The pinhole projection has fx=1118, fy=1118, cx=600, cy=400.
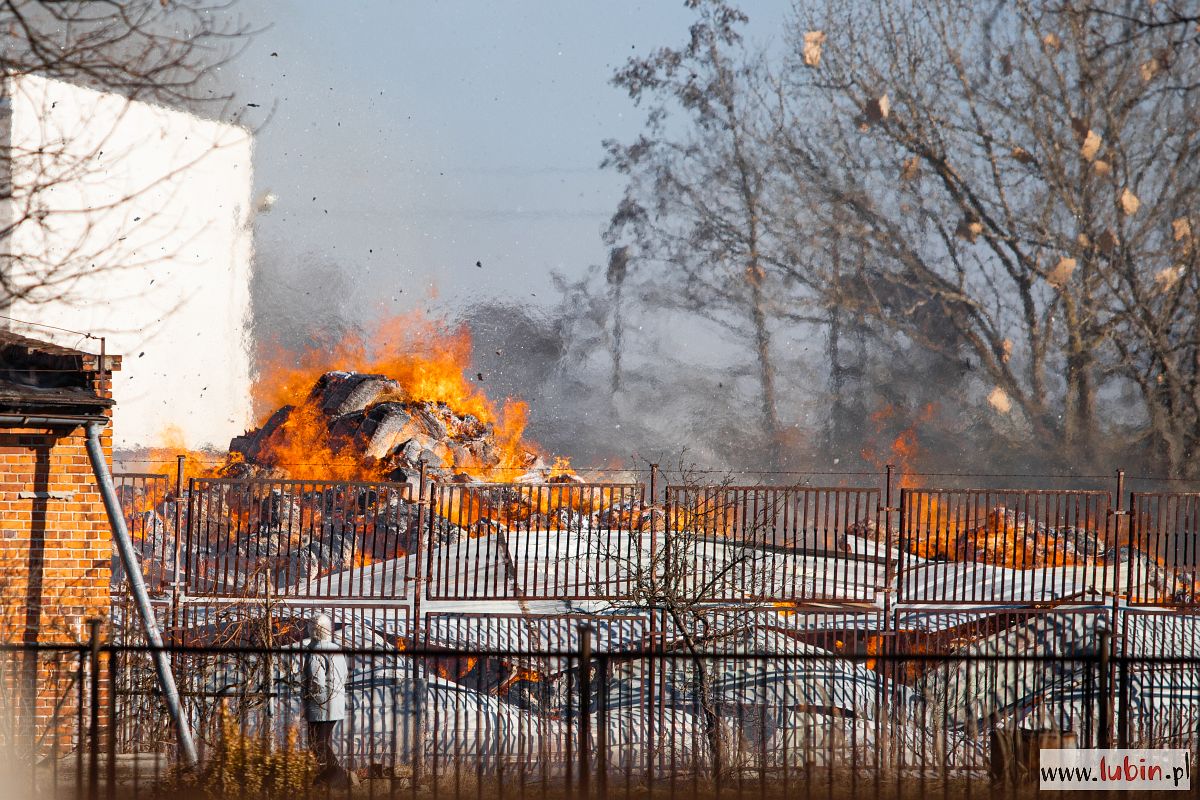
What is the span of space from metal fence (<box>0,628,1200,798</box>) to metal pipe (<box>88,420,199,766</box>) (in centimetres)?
17

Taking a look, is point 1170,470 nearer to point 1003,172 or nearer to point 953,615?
point 1003,172

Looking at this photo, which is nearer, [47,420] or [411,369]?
[47,420]

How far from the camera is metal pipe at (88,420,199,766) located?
27.7 ft

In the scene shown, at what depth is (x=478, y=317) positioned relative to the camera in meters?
28.5

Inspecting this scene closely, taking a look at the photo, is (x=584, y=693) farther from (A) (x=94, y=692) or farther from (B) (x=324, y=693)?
(B) (x=324, y=693)

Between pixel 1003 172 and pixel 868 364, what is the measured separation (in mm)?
5936

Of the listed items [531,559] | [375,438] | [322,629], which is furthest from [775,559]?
[375,438]

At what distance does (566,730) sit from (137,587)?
353 centimetres

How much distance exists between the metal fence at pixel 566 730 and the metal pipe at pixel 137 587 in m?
0.17

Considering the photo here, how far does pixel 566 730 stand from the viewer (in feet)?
28.5

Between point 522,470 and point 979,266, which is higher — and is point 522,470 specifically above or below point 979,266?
below

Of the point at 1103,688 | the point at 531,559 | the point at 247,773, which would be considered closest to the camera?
the point at 1103,688

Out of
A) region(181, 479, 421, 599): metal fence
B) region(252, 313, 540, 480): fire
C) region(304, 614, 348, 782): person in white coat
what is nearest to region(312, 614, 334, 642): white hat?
region(181, 479, 421, 599): metal fence

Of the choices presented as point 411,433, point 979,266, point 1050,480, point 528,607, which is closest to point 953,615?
point 528,607
